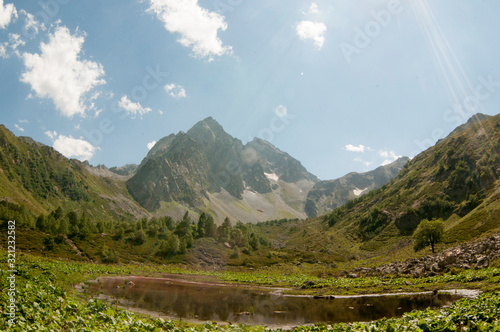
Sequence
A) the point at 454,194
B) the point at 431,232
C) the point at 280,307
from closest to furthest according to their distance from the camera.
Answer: the point at 280,307, the point at 431,232, the point at 454,194

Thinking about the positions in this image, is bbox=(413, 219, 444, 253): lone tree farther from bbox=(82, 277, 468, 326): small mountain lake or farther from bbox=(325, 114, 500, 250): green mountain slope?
bbox=(82, 277, 468, 326): small mountain lake

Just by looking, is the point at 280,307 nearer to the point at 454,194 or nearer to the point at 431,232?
the point at 431,232

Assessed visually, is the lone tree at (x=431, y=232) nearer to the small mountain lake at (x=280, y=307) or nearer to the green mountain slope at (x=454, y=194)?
the green mountain slope at (x=454, y=194)

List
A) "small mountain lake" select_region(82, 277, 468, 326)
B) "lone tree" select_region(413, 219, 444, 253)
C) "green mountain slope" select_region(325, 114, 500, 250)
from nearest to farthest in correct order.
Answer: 1. "small mountain lake" select_region(82, 277, 468, 326)
2. "lone tree" select_region(413, 219, 444, 253)
3. "green mountain slope" select_region(325, 114, 500, 250)

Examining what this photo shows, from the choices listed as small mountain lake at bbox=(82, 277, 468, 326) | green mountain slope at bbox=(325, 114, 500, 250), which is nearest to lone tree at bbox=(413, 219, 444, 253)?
green mountain slope at bbox=(325, 114, 500, 250)

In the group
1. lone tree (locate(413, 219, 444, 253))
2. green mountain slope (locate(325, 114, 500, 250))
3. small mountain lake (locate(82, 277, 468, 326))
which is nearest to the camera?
small mountain lake (locate(82, 277, 468, 326))

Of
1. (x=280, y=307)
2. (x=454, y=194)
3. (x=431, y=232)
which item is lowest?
(x=280, y=307)

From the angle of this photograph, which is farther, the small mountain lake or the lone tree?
the lone tree

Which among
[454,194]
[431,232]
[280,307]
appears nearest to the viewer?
[280,307]

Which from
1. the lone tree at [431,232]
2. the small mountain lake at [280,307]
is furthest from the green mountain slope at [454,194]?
the small mountain lake at [280,307]

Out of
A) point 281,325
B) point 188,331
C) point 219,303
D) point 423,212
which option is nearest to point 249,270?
point 219,303

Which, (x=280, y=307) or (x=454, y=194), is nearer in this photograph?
(x=280, y=307)

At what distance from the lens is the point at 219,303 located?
34531 mm

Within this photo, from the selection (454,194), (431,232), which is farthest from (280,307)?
(454,194)
